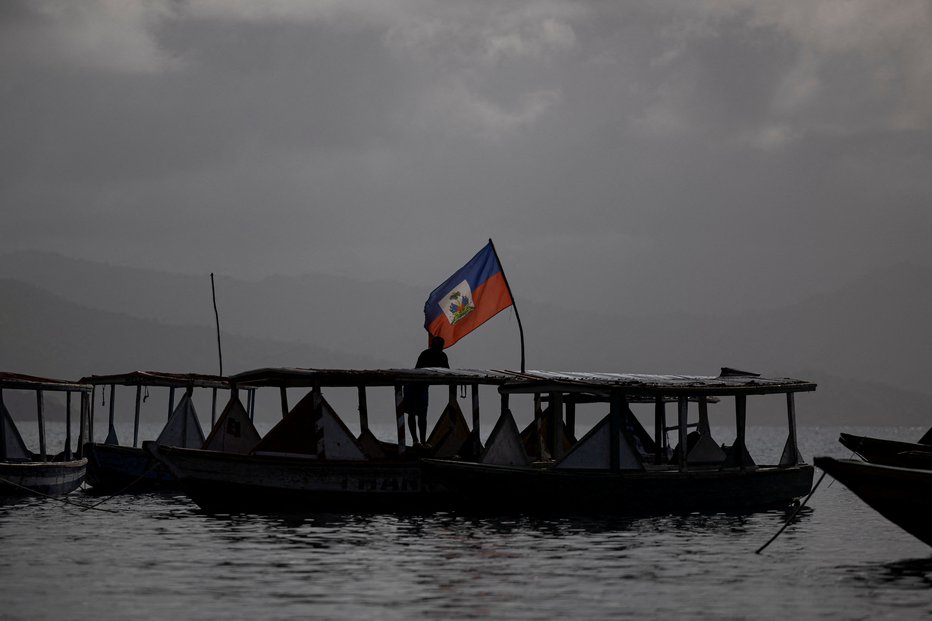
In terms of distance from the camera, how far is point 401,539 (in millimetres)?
25672

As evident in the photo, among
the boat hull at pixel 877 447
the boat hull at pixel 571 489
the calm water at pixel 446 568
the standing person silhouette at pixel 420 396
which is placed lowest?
the calm water at pixel 446 568

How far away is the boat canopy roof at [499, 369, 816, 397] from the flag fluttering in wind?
5.57 m

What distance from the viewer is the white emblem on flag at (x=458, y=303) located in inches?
1452

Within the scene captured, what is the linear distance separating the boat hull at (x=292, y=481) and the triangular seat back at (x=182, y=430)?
978 cm

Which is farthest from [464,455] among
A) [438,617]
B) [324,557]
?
[438,617]

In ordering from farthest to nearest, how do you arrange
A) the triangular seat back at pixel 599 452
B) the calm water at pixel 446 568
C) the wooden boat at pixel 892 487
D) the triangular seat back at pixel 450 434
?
the triangular seat back at pixel 450 434 → the triangular seat back at pixel 599 452 → the wooden boat at pixel 892 487 → the calm water at pixel 446 568

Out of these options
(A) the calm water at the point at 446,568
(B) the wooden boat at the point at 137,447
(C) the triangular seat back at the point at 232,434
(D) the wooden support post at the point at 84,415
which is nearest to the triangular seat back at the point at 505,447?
(A) the calm water at the point at 446,568

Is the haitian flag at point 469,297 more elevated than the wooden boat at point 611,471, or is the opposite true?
the haitian flag at point 469,297

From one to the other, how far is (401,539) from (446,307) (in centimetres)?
1222

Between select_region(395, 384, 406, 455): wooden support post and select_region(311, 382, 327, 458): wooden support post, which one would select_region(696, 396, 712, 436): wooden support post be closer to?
select_region(395, 384, 406, 455): wooden support post

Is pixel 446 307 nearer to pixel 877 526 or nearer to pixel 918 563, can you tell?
pixel 877 526

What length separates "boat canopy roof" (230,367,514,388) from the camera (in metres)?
28.9

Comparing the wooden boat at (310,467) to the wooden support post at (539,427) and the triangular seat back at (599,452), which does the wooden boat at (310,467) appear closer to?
the triangular seat back at (599,452)

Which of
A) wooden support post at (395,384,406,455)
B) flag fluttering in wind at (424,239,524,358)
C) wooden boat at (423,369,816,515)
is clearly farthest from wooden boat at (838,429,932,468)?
wooden support post at (395,384,406,455)
